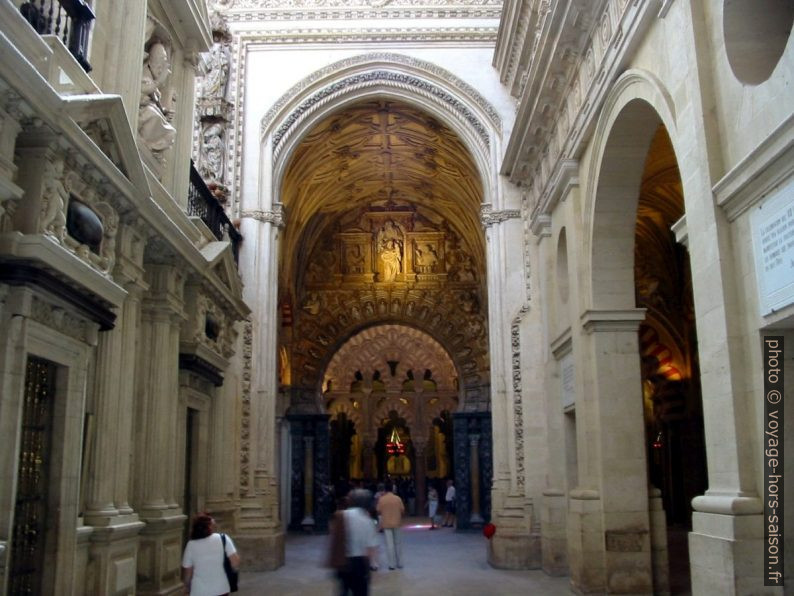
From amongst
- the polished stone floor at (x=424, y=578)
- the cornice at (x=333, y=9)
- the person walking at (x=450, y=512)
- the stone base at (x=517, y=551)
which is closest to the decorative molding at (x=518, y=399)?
the stone base at (x=517, y=551)

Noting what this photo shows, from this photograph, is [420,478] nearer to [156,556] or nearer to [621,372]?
[621,372]

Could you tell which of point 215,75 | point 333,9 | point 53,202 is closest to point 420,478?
point 215,75

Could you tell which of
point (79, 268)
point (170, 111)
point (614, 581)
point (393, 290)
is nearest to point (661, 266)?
point (393, 290)

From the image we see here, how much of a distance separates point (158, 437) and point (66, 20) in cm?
478

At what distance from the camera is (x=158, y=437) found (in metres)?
9.97

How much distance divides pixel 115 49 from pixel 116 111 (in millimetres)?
1579

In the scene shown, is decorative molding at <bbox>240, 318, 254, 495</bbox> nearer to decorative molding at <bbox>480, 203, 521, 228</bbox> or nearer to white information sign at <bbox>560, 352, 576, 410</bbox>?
decorative molding at <bbox>480, 203, 521, 228</bbox>

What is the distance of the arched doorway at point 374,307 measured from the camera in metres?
23.2

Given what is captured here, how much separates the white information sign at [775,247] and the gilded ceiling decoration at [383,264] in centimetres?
1658

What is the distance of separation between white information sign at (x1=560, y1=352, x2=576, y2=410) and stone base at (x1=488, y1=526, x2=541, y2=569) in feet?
10.2

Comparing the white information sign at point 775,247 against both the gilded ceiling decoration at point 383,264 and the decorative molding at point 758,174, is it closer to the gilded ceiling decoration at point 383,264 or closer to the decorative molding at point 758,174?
the decorative molding at point 758,174

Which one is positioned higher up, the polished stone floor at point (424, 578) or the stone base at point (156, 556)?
the stone base at point (156, 556)

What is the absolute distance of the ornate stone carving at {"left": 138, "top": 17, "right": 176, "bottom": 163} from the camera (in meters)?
10.2

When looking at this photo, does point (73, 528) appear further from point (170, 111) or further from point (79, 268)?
point (170, 111)
